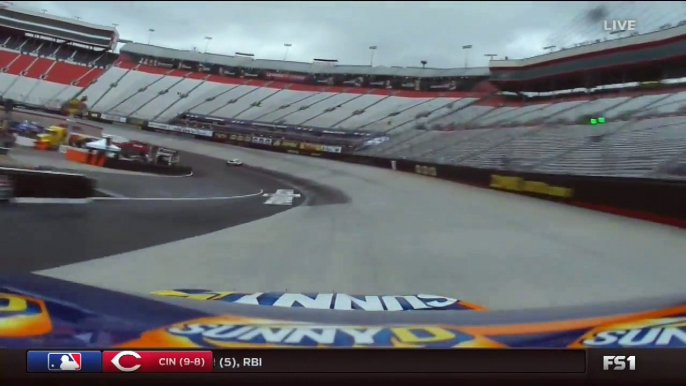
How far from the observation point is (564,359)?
6.03ft

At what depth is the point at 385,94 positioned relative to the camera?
291 centimetres

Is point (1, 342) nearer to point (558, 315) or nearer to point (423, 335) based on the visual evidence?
point (423, 335)

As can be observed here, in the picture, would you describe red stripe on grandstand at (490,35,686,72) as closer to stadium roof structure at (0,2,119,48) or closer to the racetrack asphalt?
the racetrack asphalt

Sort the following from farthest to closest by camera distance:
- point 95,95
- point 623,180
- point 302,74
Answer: point 623,180 < point 302,74 < point 95,95

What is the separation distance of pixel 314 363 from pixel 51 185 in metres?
1.38

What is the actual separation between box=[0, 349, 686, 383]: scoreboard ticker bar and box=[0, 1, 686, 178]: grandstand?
3.77 feet

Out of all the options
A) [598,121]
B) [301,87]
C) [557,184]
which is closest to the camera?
[301,87]

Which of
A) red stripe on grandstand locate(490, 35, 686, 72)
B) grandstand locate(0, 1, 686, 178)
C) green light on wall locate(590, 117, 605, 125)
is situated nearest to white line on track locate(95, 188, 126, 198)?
grandstand locate(0, 1, 686, 178)

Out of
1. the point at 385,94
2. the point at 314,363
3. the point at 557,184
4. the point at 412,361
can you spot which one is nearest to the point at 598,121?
the point at 557,184

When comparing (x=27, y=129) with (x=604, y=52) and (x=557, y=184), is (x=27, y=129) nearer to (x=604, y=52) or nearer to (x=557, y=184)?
(x=604, y=52)

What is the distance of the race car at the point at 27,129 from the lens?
206cm

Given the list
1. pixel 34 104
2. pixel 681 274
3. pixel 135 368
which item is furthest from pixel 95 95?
pixel 681 274

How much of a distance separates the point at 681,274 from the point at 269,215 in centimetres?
189

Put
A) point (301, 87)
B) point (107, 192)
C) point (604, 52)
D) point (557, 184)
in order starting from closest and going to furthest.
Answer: point (107, 192), point (604, 52), point (301, 87), point (557, 184)
